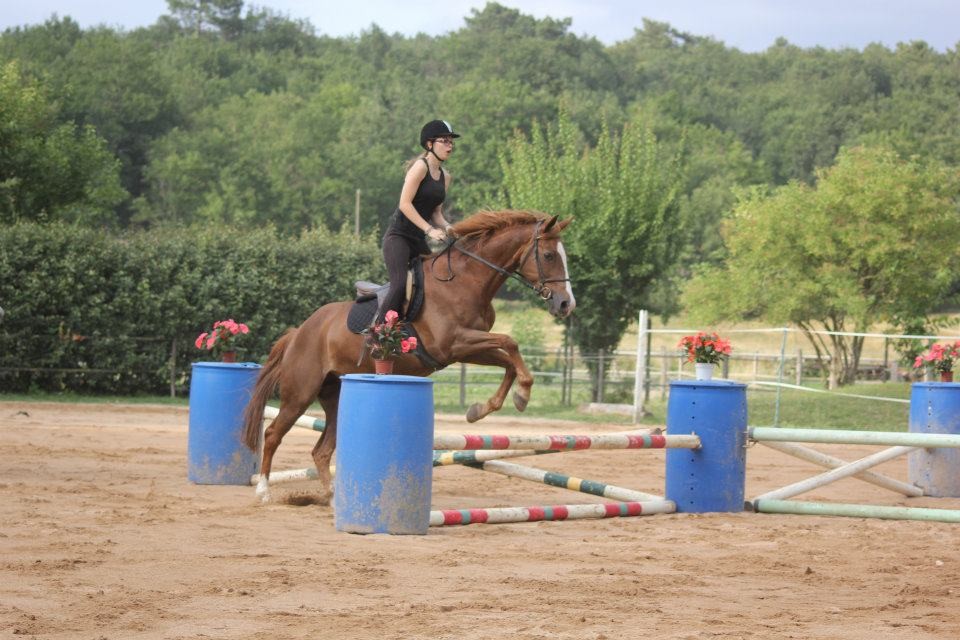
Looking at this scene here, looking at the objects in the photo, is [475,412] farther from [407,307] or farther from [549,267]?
[549,267]

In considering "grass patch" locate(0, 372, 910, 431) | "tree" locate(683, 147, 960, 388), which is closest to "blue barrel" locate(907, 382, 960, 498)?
"grass patch" locate(0, 372, 910, 431)

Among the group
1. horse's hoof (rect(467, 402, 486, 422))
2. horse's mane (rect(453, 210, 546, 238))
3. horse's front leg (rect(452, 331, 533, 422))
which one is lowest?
horse's hoof (rect(467, 402, 486, 422))

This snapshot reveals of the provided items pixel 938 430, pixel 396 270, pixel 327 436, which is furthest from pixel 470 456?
pixel 938 430

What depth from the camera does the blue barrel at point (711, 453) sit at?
30.6 ft

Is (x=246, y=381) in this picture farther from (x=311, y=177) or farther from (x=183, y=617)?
(x=311, y=177)

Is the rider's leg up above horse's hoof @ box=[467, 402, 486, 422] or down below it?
above

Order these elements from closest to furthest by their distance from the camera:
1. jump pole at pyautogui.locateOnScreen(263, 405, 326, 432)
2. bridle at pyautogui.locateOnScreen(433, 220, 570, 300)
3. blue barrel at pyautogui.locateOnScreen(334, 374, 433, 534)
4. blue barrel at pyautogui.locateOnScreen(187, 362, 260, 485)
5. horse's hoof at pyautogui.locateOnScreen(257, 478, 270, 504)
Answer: blue barrel at pyautogui.locateOnScreen(334, 374, 433, 534), bridle at pyautogui.locateOnScreen(433, 220, 570, 300), horse's hoof at pyautogui.locateOnScreen(257, 478, 270, 504), jump pole at pyautogui.locateOnScreen(263, 405, 326, 432), blue barrel at pyautogui.locateOnScreen(187, 362, 260, 485)

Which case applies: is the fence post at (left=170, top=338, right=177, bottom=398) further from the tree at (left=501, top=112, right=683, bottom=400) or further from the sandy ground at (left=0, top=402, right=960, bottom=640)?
the sandy ground at (left=0, top=402, right=960, bottom=640)

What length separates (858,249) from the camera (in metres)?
30.6

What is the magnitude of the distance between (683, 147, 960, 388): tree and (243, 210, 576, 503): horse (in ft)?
71.8

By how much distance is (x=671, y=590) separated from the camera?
19.4ft

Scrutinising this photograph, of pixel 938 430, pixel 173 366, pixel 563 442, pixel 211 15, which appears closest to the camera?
pixel 563 442

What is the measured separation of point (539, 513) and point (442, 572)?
2.06 meters

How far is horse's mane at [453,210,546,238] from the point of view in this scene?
9367mm
